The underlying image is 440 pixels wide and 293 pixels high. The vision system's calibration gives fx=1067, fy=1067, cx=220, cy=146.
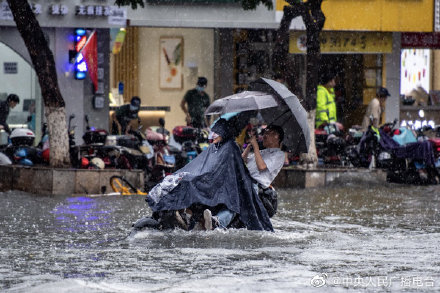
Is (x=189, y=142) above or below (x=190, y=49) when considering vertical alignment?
below

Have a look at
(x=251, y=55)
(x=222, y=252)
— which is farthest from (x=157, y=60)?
(x=222, y=252)

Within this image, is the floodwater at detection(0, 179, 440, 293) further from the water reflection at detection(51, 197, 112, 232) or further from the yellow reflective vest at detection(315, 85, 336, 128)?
the yellow reflective vest at detection(315, 85, 336, 128)

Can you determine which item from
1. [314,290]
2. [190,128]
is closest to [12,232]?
[314,290]

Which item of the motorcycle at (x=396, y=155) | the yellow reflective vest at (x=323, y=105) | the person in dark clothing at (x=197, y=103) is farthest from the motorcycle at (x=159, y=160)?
the motorcycle at (x=396, y=155)

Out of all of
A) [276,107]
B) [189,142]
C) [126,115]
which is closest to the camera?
[276,107]

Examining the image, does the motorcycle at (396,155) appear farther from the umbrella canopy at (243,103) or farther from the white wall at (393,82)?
the umbrella canopy at (243,103)

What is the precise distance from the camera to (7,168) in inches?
679

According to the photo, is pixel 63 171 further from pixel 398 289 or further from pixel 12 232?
pixel 398 289

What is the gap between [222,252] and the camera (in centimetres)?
918

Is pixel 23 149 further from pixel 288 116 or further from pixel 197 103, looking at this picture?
pixel 288 116

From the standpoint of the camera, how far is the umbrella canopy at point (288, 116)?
1045cm

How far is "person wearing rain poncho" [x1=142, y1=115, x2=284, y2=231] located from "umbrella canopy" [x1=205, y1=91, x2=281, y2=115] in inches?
9.5

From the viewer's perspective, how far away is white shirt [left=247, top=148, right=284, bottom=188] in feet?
34.3

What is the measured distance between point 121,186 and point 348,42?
9.84m
